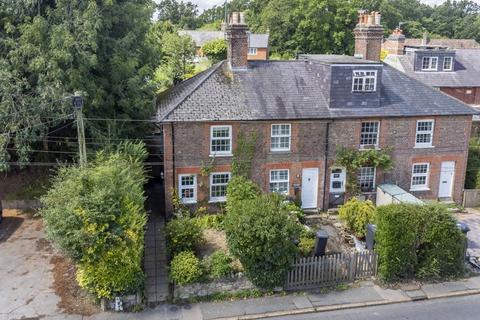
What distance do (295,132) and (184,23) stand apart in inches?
3977

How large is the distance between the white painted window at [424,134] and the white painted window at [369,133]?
252cm

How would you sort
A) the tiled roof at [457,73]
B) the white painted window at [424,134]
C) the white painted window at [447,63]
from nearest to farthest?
the white painted window at [424,134] → the tiled roof at [457,73] → the white painted window at [447,63]

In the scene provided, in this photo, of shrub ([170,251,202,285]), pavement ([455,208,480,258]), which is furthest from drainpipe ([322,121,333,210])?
shrub ([170,251,202,285])

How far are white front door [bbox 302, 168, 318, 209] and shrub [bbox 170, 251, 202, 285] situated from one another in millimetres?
9793

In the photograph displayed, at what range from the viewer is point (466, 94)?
4462 centimetres

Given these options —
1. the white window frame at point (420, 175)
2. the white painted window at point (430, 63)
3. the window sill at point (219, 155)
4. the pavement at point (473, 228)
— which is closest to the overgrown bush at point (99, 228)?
the window sill at point (219, 155)

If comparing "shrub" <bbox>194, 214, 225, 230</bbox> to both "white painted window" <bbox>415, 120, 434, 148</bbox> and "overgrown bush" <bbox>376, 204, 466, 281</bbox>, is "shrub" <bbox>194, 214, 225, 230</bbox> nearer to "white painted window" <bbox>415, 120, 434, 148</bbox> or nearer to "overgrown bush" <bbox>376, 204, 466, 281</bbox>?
"overgrown bush" <bbox>376, 204, 466, 281</bbox>

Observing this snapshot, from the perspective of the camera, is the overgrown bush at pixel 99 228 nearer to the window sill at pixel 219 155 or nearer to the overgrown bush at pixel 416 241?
the window sill at pixel 219 155

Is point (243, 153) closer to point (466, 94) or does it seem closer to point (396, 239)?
point (396, 239)

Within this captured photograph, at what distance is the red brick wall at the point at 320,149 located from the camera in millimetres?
24266

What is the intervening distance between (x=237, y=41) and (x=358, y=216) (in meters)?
11.8

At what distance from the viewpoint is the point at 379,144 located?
2614 centimetres

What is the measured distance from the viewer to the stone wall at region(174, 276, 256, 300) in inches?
707

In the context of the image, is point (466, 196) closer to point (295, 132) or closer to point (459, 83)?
point (295, 132)
